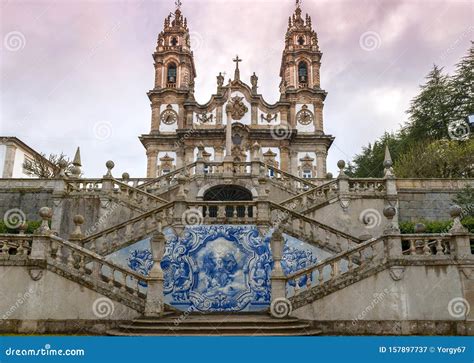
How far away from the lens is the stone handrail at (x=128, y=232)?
11.9 m

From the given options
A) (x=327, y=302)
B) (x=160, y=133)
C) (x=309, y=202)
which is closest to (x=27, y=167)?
(x=160, y=133)

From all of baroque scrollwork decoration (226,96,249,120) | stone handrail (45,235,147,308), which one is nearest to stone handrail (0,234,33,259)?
stone handrail (45,235,147,308)

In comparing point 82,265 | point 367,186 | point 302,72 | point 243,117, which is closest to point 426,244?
point 367,186

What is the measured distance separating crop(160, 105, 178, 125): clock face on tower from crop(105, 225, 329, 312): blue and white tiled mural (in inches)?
1034

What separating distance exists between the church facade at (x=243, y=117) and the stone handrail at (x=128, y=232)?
21302 mm

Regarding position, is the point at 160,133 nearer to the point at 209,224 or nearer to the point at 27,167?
the point at 27,167

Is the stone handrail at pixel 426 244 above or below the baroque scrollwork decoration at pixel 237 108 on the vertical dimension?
below

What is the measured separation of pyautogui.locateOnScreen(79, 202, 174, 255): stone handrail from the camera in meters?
11.9

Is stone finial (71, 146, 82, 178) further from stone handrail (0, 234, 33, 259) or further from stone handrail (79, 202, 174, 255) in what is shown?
stone handrail (0, 234, 33, 259)

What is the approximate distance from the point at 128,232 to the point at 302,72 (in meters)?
30.8

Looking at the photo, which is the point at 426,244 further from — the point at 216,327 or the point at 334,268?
the point at 216,327

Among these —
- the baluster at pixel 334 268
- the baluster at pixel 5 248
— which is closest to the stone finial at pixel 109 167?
the baluster at pixel 5 248

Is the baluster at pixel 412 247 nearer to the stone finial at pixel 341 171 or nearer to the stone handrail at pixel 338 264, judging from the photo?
the stone handrail at pixel 338 264

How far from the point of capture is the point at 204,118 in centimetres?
3659
